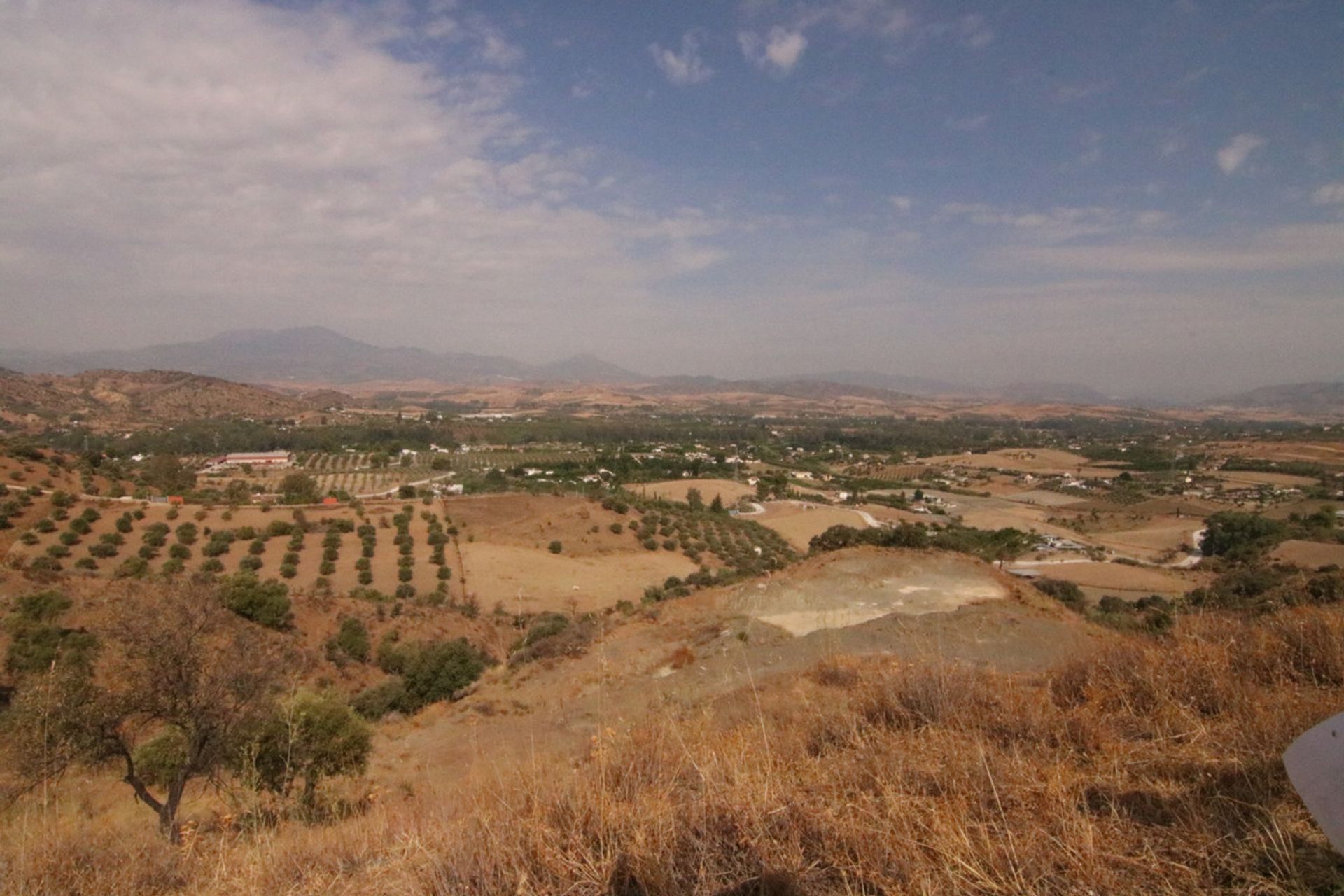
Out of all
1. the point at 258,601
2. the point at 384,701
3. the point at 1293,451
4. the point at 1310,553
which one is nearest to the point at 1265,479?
the point at 1293,451

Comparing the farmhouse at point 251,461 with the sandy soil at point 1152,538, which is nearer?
the sandy soil at point 1152,538

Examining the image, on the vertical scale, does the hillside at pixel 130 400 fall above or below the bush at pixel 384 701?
above

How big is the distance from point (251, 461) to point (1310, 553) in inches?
3592

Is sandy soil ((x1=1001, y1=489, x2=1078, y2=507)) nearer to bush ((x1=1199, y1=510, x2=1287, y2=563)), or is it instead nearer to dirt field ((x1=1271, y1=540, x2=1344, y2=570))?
bush ((x1=1199, y1=510, x2=1287, y2=563))

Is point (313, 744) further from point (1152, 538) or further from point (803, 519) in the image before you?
point (1152, 538)

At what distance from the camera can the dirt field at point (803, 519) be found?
4738 centimetres

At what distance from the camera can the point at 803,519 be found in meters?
53.6

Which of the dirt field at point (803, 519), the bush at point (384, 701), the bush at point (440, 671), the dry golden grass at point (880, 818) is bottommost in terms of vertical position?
the dirt field at point (803, 519)

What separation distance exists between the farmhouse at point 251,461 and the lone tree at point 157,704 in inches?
2940

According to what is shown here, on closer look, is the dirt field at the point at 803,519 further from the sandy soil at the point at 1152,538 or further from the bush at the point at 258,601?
the bush at the point at 258,601

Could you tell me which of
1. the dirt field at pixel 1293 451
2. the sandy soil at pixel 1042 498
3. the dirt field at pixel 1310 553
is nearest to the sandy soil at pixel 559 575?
the dirt field at pixel 1310 553

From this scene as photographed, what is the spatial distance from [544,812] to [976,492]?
79056 mm

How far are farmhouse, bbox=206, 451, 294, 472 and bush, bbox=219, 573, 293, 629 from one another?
196 ft

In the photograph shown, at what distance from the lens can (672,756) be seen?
11.9ft
